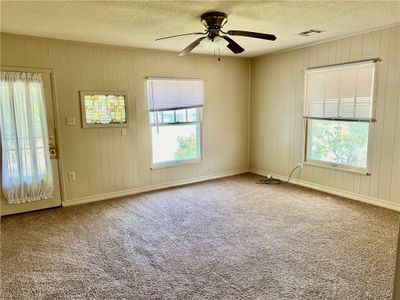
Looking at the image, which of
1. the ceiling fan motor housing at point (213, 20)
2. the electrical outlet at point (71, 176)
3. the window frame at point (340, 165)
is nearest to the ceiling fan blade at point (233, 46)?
the ceiling fan motor housing at point (213, 20)

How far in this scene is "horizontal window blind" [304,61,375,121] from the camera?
155 inches

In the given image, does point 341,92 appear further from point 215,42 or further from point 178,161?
point 178,161

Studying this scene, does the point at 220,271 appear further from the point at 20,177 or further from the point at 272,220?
the point at 20,177

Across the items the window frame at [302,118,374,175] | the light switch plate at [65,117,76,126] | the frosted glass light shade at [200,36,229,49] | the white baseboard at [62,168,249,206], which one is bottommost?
the white baseboard at [62,168,249,206]

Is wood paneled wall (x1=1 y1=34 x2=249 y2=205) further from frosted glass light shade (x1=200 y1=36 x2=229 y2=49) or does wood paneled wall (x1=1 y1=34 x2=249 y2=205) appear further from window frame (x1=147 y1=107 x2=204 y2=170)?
frosted glass light shade (x1=200 y1=36 x2=229 y2=49)

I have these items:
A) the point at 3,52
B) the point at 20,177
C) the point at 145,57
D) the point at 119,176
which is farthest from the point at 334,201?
the point at 3,52

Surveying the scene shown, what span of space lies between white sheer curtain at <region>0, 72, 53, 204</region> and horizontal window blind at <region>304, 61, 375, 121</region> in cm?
424

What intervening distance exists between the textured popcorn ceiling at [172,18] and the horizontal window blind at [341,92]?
0.56 metres

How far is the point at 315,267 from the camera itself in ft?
8.12

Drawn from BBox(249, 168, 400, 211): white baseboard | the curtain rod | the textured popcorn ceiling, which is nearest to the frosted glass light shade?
the textured popcorn ceiling

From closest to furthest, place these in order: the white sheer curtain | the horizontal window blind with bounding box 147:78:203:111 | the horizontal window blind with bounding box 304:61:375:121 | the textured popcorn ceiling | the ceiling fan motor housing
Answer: the textured popcorn ceiling, the ceiling fan motor housing, the white sheer curtain, the horizontal window blind with bounding box 304:61:375:121, the horizontal window blind with bounding box 147:78:203:111

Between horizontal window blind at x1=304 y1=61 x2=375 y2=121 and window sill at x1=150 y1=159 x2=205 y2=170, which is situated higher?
horizontal window blind at x1=304 y1=61 x2=375 y2=121

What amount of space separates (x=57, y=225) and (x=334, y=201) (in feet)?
12.9

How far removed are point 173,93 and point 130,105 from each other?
2.71 feet
